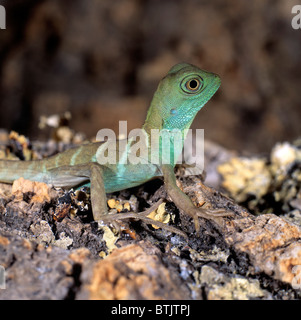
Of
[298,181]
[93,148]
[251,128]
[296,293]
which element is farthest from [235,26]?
[296,293]

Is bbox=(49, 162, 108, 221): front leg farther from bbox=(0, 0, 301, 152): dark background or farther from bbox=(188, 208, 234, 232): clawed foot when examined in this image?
bbox=(0, 0, 301, 152): dark background

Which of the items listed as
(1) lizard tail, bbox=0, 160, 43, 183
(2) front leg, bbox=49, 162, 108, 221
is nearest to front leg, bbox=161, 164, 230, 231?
(2) front leg, bbox=49, 162, 108, 221

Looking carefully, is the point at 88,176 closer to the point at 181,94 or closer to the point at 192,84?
the point at 181,94

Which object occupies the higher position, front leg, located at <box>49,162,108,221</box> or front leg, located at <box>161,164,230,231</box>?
front leg, located at <box>49,162,108,221</box>

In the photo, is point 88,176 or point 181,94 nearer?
point 181,94

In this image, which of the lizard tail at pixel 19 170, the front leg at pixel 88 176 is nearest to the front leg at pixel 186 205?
the front leg at pixel 88 176

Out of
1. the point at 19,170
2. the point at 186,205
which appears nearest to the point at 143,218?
the point at 186,205

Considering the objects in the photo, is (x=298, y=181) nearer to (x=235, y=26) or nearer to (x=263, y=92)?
(x=263, y=92)
